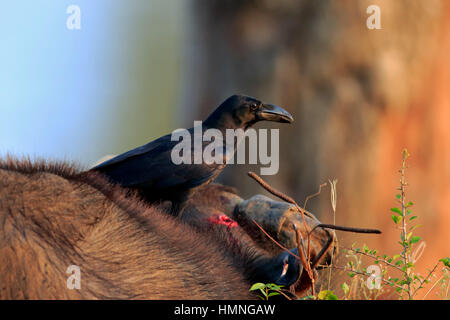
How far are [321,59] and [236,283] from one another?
6.18ft

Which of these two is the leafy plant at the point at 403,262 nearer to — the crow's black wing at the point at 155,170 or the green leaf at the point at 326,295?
the green leaf at the point at 326,295

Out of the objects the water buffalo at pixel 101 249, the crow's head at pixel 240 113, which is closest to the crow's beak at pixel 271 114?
the crow's head at pixel 240 113

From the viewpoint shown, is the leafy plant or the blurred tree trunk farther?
the blurred tree trunk

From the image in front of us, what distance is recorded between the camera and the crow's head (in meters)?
2.04

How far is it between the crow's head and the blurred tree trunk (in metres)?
0.94

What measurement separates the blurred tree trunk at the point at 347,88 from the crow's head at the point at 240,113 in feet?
3.09

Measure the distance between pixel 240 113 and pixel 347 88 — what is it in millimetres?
1104

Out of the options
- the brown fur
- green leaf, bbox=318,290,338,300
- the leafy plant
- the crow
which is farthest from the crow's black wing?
green leaf, bbox=318,290,338,300

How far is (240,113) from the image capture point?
6.75 feet

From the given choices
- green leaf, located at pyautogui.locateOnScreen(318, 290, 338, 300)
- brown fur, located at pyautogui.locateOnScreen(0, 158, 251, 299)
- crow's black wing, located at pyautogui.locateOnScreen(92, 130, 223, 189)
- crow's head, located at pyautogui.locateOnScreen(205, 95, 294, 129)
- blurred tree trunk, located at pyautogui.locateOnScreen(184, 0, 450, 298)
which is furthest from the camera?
blurred tree trunk, located at pyautogui.locateOnScreen(184, 0, 450, 298)

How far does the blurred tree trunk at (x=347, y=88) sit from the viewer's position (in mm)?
2939

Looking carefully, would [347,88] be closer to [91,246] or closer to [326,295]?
[326,295]

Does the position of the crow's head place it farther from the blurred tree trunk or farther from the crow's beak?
the blurred tree trunk

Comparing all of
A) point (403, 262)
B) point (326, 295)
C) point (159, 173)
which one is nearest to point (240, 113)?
point (159, 173)
